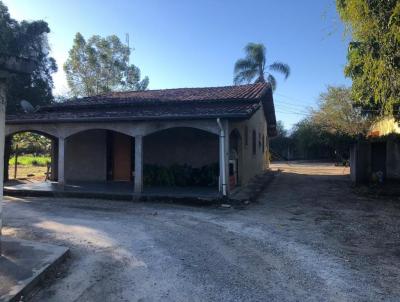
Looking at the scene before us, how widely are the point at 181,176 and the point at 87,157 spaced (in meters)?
4.41

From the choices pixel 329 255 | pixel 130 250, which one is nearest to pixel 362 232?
pixel 329 255

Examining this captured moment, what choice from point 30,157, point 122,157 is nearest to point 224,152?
point 122,157

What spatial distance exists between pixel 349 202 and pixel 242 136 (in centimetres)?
487

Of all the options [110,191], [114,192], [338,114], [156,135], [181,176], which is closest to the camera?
[114,192]

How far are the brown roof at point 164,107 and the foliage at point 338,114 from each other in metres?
15.9

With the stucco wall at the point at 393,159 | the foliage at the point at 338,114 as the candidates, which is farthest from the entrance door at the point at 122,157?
the foliage at the point at 338,114

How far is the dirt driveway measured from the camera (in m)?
4.83

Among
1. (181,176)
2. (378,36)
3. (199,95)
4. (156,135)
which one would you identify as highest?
(199,95)

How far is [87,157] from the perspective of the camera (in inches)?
655

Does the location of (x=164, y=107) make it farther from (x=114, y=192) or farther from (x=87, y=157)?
(x=114, y=192)

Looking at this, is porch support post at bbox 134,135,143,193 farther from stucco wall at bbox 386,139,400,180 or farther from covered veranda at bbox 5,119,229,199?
stucco wall at bbox 386,139,400,180

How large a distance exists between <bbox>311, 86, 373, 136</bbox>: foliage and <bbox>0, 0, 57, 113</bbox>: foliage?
2216 centimetres

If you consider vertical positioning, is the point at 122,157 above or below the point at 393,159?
above

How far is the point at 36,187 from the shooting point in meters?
14.2
